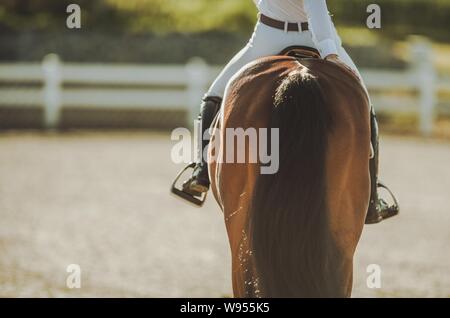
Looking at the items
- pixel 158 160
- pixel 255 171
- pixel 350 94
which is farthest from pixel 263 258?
pixel 158 160

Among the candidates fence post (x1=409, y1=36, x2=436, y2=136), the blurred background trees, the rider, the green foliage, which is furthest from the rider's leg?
the green foliage

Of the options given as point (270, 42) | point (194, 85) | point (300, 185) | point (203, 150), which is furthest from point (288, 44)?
point (194, 85)

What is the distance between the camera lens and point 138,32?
1770 cm

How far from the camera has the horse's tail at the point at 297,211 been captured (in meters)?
3.46

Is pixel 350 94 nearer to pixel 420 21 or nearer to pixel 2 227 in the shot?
pixel 2 227

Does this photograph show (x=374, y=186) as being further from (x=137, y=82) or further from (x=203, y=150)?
(x=137, y=82)

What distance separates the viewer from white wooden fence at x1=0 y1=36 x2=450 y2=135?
16.3 metres

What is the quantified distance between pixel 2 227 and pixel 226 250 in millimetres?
2325

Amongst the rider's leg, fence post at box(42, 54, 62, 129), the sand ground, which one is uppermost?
fence post at box(42, 54, 62, 129)

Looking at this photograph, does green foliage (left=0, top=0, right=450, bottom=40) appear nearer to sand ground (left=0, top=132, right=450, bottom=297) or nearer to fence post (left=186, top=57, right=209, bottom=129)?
fence post (left=186, top=57, right=209, bottom=129)

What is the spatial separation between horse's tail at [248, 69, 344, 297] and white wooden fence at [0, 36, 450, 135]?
13.1 meters

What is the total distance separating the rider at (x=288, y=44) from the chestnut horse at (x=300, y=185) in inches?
11.7

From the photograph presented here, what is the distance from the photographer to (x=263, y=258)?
3504 millimetres

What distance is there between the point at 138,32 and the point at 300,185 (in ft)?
47.8
